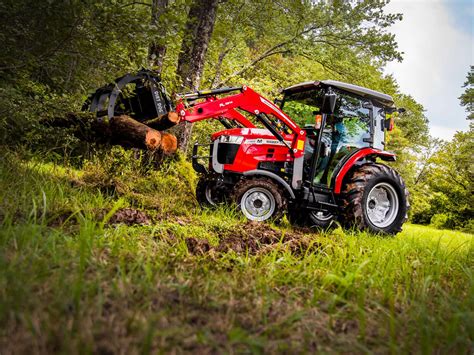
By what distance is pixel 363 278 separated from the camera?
2.34 meters

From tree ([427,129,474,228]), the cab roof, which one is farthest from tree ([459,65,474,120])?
the cab roof

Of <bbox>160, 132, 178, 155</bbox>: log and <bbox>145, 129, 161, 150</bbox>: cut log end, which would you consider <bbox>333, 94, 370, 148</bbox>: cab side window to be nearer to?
<bbox>160, 132, 178, 155</bbox>: log

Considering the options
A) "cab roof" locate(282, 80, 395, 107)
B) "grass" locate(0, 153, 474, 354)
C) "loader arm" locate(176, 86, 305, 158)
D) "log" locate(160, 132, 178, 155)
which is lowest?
"grass" locate(0, 153, 474, 354)

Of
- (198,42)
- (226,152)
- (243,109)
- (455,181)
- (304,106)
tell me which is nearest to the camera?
(243,109)

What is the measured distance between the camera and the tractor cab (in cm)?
566

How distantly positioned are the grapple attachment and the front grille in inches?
46.8

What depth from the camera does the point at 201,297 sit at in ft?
6.13

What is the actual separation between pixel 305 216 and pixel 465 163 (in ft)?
56.2

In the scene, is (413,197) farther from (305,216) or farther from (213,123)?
(305,216)

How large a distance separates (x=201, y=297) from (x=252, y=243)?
56.2 inches

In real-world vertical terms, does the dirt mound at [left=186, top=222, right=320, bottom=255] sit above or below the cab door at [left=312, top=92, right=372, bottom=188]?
below

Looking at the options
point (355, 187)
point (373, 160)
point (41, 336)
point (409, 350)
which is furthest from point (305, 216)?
point (41, 336)

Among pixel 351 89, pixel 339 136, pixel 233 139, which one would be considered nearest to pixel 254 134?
pixel 233 139

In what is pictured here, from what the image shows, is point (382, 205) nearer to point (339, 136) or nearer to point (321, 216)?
point (321, 216)
